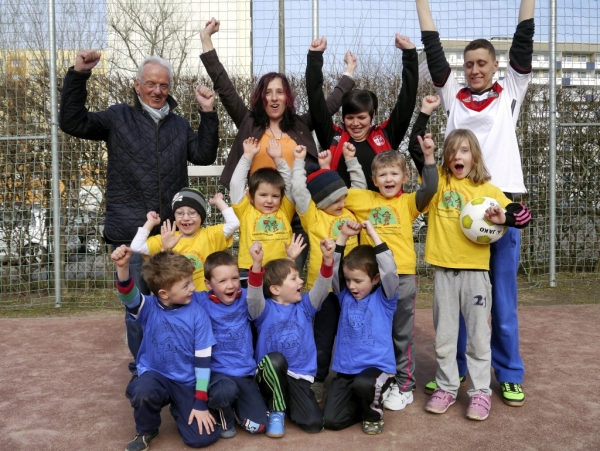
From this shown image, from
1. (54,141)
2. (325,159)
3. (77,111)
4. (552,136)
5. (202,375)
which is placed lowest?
(202,375)

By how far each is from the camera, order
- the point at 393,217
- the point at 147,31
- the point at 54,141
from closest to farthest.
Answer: the point at 393,217
the point at 54,141
the point at 147,31

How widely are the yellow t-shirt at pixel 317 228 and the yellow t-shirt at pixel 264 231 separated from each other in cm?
15

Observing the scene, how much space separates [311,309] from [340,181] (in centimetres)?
85

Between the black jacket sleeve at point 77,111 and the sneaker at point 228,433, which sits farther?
the black jacket sleeve at point 77,111

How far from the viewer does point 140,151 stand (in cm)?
398

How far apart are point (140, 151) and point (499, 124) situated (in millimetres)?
2416

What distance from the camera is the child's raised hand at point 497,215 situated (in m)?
3.39

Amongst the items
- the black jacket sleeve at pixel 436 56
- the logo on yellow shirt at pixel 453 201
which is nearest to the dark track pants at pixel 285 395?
the logo on yellow shirt at pixel 453 201

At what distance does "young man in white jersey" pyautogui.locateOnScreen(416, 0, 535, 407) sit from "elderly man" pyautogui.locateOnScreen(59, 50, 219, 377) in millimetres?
1815

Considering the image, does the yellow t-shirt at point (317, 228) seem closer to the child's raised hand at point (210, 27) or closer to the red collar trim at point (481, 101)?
the red collar trim at point (481, 101)

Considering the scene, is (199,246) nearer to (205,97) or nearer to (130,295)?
(130,295)

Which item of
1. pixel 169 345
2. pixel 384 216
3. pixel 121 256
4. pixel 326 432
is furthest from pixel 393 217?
pixel 121 256

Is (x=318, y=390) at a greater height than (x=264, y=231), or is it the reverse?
(x=264, y=231)

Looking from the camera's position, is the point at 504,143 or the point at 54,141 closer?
the point at 504,143
